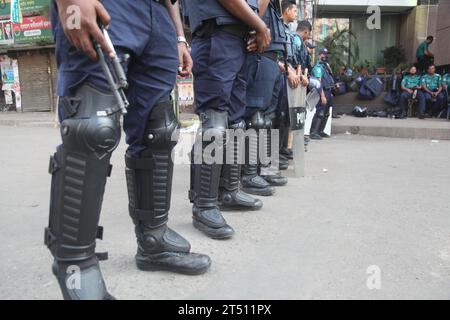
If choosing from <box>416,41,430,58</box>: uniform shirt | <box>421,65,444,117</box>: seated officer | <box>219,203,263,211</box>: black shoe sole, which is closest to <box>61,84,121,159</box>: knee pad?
<box>219,203,263,211</box>: black shoe sole

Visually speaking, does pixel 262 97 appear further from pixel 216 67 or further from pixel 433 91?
pixel 433 91

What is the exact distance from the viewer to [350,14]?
1424cm

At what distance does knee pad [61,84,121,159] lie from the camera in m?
1.37

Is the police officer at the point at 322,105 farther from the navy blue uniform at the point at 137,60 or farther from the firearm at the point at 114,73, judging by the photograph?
the firearm at the point at 114,73

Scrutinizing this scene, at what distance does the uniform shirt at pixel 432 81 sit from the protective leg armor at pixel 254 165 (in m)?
7.43

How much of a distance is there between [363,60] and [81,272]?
1405cm

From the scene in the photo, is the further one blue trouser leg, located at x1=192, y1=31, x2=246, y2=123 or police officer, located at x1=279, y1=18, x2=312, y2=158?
police officer, located at x1=279, y1=18, x2=312, y2=158

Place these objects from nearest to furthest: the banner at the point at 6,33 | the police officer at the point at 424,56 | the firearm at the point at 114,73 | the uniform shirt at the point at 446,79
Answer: the firearm at the point at 114,73, the uniform shirt at the point at 446,79, the police officer at the point at 424,56, the banner at the point at 6,33

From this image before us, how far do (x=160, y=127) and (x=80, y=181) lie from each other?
0.43 m

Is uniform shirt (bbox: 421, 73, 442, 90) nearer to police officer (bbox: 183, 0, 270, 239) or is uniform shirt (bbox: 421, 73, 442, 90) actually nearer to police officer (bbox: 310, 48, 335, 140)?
police officer (bbox: 310, 48, 335, 140)

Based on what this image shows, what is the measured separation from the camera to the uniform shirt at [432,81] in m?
9.46

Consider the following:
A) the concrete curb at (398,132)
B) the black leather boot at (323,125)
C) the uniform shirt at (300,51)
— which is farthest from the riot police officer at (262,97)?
the concrete curb at (398,132)

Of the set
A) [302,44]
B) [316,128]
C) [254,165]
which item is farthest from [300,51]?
[316,128]
